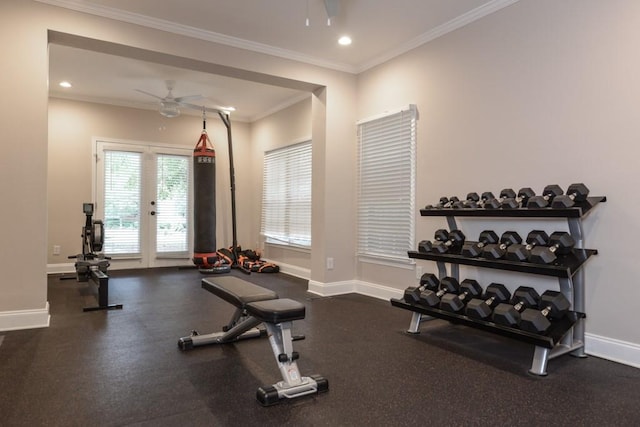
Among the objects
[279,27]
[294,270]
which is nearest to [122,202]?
[294,270]

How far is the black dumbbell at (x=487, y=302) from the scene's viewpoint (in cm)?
275

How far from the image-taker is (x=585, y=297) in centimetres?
277

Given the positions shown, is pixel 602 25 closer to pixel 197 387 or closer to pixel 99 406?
pixel 197 387

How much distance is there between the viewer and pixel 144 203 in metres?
6.70

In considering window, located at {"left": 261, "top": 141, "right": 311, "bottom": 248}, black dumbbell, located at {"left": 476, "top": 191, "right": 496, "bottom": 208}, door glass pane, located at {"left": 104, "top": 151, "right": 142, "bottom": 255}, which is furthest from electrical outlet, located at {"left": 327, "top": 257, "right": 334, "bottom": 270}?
door glass pane, located at {"left": 104, "top": 151, "right": 142, "bottom": 255}

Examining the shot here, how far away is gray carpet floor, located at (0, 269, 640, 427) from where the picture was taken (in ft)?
6.24

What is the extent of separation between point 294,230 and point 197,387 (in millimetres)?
4140

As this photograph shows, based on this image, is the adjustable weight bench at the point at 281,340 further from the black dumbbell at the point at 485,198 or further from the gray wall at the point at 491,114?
the gray wall at the point at 491,114

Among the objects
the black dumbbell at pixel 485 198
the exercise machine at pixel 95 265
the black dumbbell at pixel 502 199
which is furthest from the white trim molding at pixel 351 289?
the exercise machine at pixel 95 265

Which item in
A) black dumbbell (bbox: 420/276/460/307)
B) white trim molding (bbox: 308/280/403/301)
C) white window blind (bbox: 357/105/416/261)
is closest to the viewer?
black dumbbell (bbox: 420/276/460/307)

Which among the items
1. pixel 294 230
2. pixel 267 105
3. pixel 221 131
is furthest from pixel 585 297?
pixel 221 131

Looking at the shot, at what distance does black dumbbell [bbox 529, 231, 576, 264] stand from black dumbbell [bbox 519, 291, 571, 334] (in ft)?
0.75

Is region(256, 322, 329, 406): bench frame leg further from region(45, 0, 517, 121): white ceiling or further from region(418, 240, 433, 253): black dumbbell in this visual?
region(45, 0, 517, 121): white ceiling

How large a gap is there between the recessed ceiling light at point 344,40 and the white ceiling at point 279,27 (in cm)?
6
